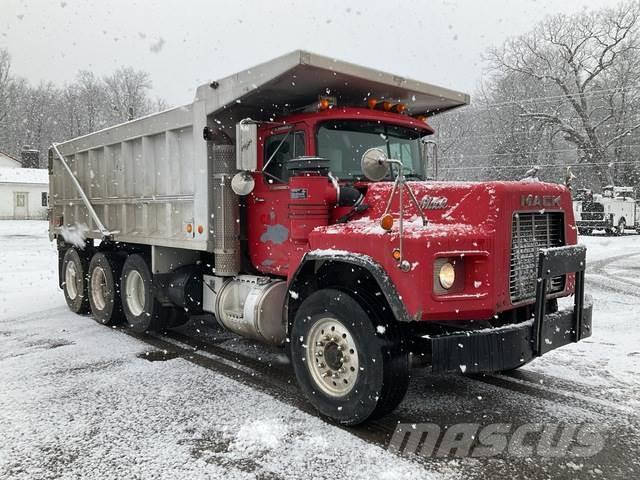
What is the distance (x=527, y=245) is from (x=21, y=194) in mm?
50126

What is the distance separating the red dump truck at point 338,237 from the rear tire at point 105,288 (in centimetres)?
14

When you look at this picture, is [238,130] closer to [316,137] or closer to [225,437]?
[316,137]

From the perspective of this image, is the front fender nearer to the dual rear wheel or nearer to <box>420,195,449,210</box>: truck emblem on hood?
<box>420,195,449,210</box>: truck emblem on hood

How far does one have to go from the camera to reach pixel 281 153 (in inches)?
219

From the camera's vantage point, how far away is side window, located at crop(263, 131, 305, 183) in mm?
5332

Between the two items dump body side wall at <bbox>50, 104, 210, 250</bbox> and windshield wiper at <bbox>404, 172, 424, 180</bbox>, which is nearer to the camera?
windshield wiper at <bbox>404, 172, 424, 180</bbox>

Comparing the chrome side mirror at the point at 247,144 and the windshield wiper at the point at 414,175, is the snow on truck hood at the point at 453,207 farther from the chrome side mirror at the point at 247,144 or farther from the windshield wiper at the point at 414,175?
the chrome side mirror at the point at 247,144

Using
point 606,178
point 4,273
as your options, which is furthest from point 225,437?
point 606,178

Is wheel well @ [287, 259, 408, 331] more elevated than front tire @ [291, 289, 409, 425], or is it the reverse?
wheel well @ [287, 259, 408, 331]

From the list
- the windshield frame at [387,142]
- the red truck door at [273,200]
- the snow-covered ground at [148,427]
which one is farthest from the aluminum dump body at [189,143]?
the snow-covered ground at [148,427]

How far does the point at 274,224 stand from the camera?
18.9 feet

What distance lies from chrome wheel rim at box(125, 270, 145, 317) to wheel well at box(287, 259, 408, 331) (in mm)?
3696

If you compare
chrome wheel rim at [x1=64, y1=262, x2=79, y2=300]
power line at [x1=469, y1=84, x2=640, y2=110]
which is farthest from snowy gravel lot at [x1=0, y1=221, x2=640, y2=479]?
power line at [x1=469, y1=84, x2=640, y2=110]

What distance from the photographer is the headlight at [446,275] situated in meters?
3.81
